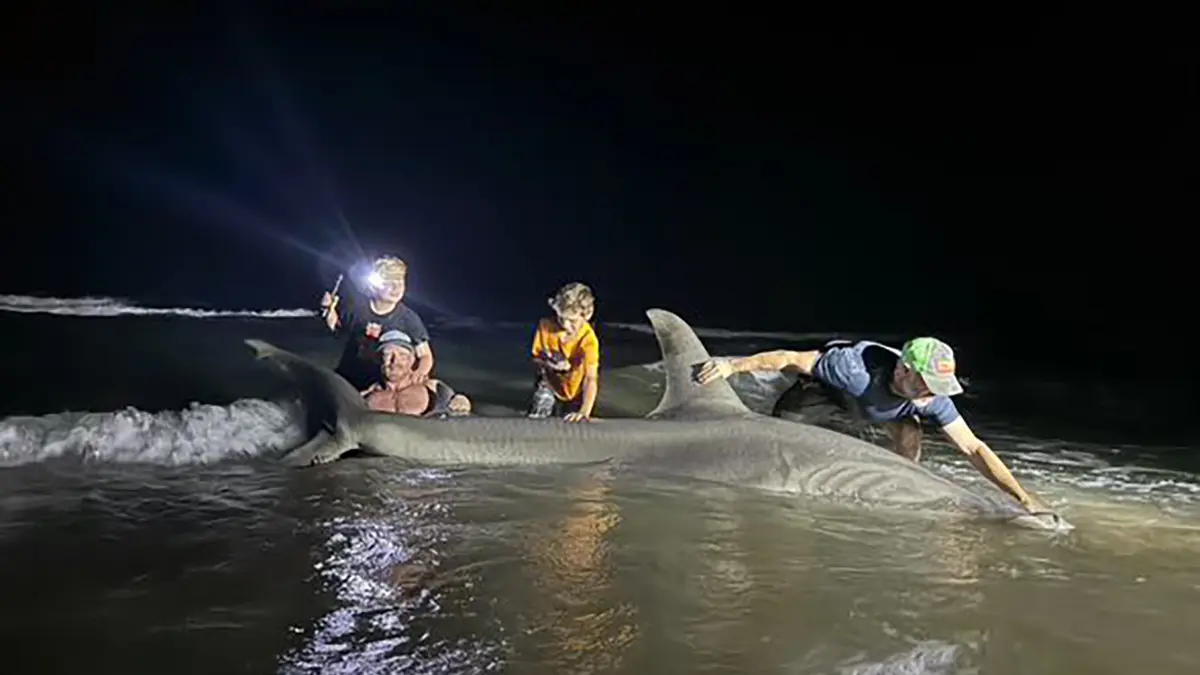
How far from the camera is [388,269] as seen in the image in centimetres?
778

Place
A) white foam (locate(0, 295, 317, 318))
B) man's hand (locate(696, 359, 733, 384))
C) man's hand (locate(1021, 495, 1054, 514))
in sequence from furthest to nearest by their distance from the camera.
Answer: white foam (locate(0, 295, 317, 318)) → man's hand (locate(696, 359, 733, 384)) → man's hand (locate(1021, 495, 1054, 514))

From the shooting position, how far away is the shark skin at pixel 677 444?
630 centimetres

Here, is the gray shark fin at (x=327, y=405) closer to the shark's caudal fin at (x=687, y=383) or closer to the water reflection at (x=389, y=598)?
the water reflection at (x=389, y=598)

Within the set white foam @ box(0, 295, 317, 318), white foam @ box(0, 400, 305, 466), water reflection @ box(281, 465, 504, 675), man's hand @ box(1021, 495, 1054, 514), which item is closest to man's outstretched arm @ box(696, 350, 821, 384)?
man's hand @ box(1021, 495, 1054, 514)

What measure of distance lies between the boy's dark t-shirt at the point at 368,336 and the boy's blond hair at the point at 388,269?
0.81ft

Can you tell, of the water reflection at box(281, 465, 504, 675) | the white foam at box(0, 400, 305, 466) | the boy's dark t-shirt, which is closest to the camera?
the water reflection at box(281, 465, 504, 675)

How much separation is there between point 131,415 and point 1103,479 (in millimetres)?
6330

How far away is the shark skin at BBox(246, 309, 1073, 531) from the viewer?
248 inches

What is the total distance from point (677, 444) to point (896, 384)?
4.33 ft

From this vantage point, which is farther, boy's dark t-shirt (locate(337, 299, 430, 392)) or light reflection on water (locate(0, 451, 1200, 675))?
boy's dark t-shirt (locate(337, 299, 430, 392))

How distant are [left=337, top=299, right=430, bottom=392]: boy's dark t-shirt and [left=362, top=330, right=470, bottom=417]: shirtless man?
0.08 m

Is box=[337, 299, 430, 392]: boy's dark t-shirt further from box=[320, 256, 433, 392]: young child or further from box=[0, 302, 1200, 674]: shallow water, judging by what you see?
box=[0, 302, 1200, 674]: shallow water

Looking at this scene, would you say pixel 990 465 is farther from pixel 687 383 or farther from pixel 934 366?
pixel 687 383

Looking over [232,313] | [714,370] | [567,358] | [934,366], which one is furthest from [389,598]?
[232,313]
